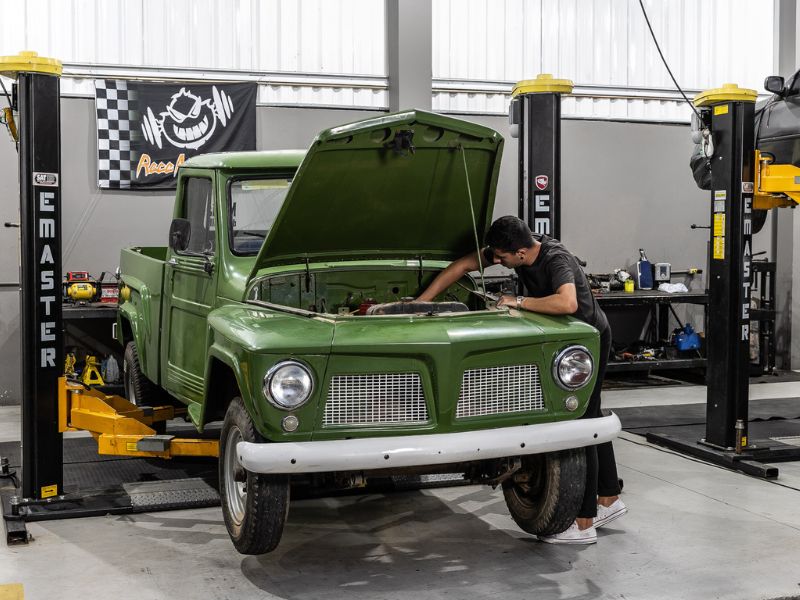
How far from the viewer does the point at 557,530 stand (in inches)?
170

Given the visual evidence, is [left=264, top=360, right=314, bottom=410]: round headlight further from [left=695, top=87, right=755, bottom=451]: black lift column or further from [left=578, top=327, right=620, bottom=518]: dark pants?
[left=695, top=87, right=755, bottom=451]: black lift column

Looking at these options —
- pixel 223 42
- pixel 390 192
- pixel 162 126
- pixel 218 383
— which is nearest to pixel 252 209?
pixel 390 192

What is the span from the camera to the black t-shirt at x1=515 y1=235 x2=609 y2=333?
441 centimetres

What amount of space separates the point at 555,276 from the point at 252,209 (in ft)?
5.50

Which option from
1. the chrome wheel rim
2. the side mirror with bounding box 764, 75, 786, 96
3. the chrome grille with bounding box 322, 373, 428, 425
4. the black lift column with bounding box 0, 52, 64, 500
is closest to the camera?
the chrome grille with bounding box 322, 373, 428, 425

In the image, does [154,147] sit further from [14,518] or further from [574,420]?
[574,420]

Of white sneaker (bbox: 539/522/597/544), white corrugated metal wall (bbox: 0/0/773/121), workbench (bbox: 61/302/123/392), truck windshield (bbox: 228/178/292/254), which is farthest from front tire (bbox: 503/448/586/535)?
white corrugated metal wall (bbox: 0/0/773/121)

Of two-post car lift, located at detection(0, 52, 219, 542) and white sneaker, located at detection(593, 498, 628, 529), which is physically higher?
two-post car lift, located at detection(0, 52, 219, 542)

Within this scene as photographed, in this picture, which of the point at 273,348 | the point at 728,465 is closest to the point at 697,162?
the point at 728,465

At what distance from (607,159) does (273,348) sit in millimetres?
7344

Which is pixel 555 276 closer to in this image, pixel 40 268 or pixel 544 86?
pixel 544 86

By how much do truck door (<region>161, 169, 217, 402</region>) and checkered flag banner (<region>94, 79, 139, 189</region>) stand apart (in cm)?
345

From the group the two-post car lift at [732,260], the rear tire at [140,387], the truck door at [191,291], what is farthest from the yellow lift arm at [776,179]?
the rear tire at [140,387]

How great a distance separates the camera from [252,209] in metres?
5.06
